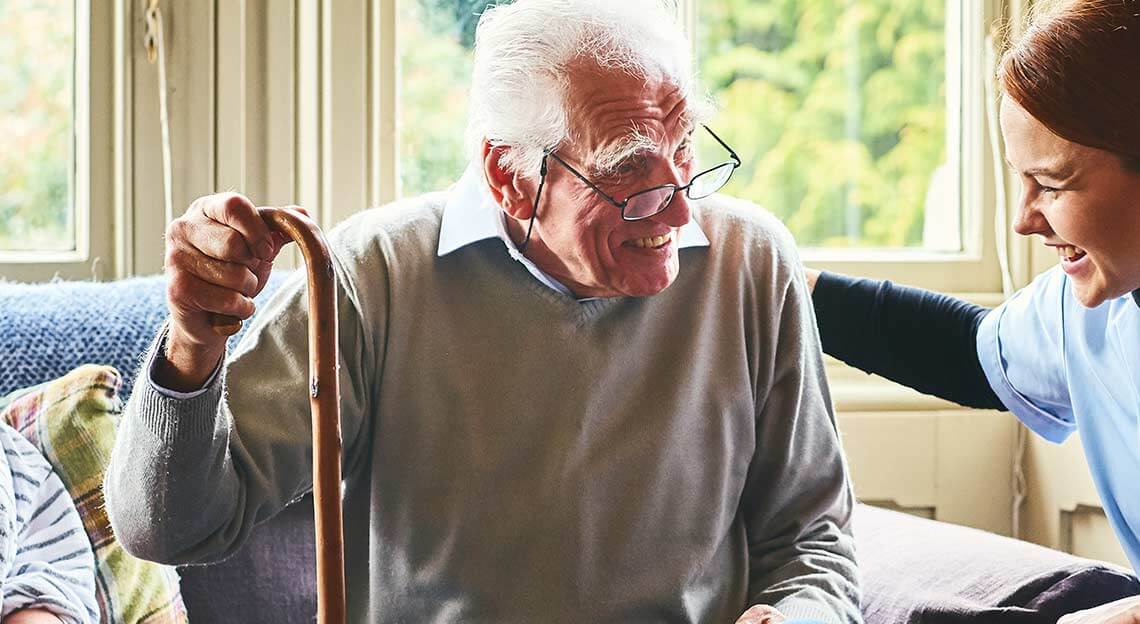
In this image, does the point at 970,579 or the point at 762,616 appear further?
the point at 970,579

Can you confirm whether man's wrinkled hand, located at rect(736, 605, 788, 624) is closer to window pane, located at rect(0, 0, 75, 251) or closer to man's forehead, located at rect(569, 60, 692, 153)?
man's forehead, located at rect(569, 60, 692, 153)

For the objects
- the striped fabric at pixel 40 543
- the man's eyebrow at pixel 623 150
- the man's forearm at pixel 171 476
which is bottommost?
the striped fabric at pixel 40 543

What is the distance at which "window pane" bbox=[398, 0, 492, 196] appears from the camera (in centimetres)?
226

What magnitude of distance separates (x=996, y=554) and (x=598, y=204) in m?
0.73

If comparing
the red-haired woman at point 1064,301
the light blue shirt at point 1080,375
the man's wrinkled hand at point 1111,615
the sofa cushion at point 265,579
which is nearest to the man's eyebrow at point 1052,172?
the red-haired woman at point 1064,301

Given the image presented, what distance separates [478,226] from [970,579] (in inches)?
30.4

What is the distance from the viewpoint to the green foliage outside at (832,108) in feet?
8.07

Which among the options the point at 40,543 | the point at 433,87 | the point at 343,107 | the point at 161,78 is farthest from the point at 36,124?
the point at 40,543

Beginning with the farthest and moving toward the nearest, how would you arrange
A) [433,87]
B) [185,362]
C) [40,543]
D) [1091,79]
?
[433,87], [40,543], [1091,79], [185,362]

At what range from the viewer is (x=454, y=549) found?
1.37 m

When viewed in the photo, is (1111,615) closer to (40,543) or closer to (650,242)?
(650,242)

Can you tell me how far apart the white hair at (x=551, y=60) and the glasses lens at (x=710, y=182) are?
77 millimetres

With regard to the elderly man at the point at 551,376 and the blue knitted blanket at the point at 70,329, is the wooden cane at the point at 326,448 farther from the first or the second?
the blue knitted blanket at the point at 70,329

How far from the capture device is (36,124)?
208 cm
